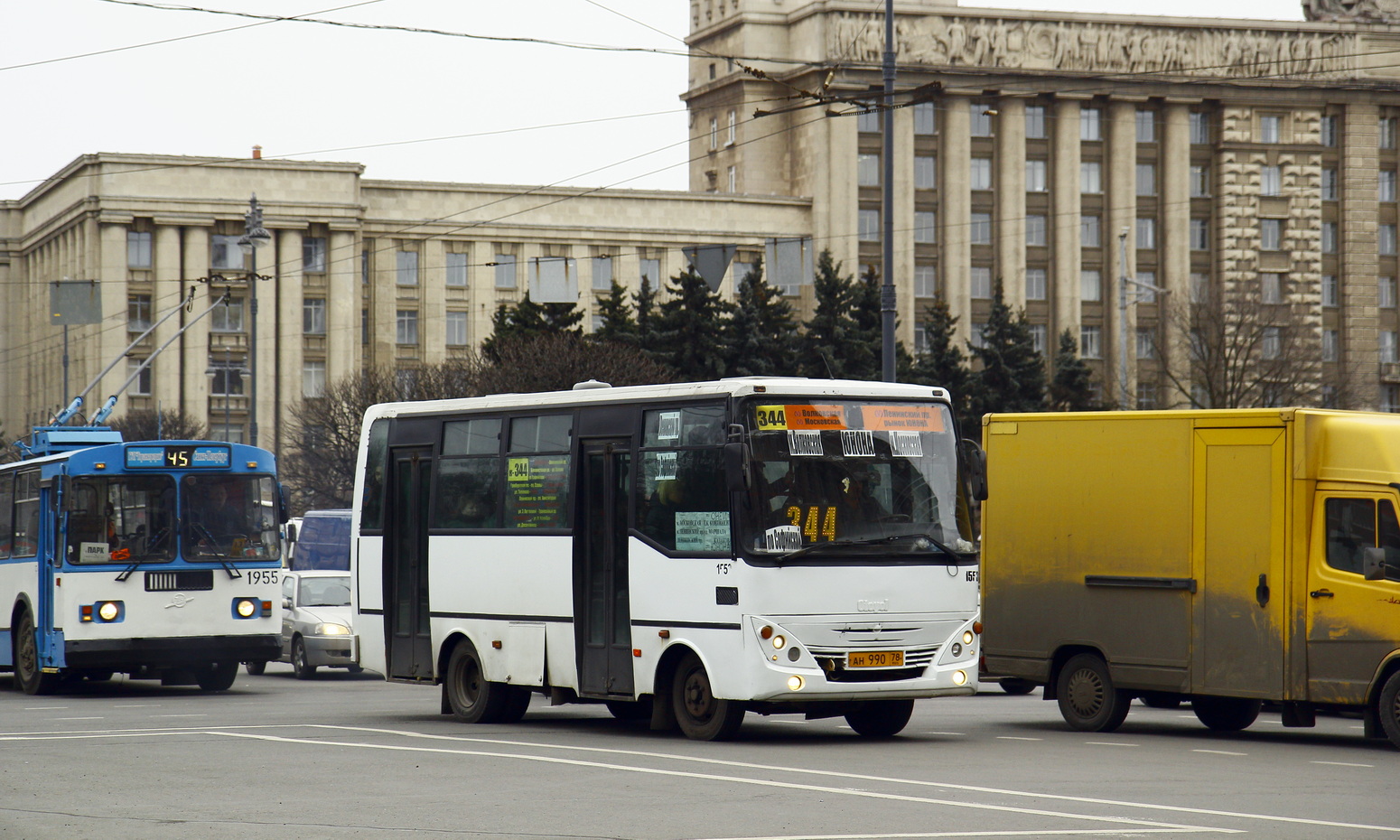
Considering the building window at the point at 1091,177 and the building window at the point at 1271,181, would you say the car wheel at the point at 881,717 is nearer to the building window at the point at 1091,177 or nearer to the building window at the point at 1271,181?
the building window at the point at 1091,177

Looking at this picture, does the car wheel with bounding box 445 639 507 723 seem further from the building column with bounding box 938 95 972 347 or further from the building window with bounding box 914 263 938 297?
the building column with bounding box 938 95 972 347

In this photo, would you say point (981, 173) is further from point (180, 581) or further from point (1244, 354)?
point (180, 581)

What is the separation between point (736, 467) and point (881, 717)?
286cm

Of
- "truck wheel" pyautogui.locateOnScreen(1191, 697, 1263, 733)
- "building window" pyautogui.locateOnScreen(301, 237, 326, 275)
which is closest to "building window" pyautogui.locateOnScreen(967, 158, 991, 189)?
"building window" pyautogui.locateOnScreen(301, 237, 326, 275)

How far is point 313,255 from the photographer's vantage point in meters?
93.2

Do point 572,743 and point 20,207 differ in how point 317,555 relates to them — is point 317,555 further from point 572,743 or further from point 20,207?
point 20,207

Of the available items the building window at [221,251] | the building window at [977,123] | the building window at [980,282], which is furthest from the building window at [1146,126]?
the building window at [221,251]

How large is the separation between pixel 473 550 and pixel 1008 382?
175 ft

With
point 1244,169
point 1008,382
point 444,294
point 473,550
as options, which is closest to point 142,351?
point 444,294

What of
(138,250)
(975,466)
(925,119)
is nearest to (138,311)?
(138,250)

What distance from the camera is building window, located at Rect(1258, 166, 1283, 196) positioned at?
9938cm

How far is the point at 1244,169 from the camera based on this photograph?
99188 mm

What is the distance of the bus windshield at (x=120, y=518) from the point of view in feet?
71.5

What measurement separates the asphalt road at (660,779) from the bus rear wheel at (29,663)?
349 centimetres
